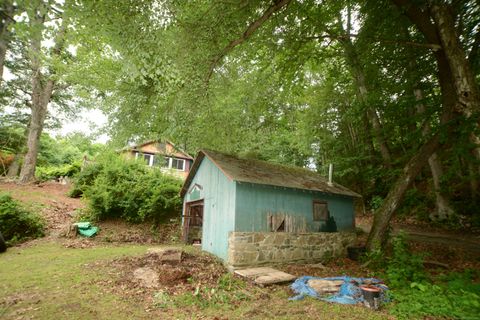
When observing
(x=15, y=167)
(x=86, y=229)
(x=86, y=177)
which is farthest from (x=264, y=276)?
(x=15, y=167)

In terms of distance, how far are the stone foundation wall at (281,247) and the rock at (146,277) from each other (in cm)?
237

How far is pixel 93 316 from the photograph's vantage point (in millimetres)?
4719

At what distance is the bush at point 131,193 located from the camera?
13644mm

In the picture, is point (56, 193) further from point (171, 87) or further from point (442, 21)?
point (442, 21)

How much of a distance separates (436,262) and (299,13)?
9.89 metres

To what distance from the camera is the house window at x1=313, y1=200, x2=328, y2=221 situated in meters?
10.5

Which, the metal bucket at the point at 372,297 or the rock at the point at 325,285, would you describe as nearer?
the metal bucket at the point at 372,297

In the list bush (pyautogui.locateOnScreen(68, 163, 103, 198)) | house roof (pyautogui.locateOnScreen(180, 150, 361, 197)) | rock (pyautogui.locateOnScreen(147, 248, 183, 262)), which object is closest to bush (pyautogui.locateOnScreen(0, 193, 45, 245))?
bush (pyautogui.locateOnScreen(68, 163, 103, 198))

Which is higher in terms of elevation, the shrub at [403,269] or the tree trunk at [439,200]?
the tree trunk at [439,200]

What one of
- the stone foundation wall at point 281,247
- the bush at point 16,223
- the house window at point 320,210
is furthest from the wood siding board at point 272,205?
the bush at point 16,223

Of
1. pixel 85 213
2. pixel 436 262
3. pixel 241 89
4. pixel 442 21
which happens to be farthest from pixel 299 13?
pixel 85 213

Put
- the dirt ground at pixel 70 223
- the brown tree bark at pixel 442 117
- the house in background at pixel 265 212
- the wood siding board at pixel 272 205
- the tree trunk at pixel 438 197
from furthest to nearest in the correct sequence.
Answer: the tree trunk at pixel 438 197 < the dirt ground at pixel 70 223 < the wood siding board at pixel 272 205 < the house in background at pixel 265 212 < the brown tree bark at pixel 442 117

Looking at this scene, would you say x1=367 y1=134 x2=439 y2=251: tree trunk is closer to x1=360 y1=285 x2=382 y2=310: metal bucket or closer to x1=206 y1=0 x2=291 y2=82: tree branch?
x1=360 y1=285 x2=382 y2=310: metal bucket

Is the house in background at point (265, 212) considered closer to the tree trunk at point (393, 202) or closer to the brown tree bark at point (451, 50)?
the tree trunk at point (393, 202)
